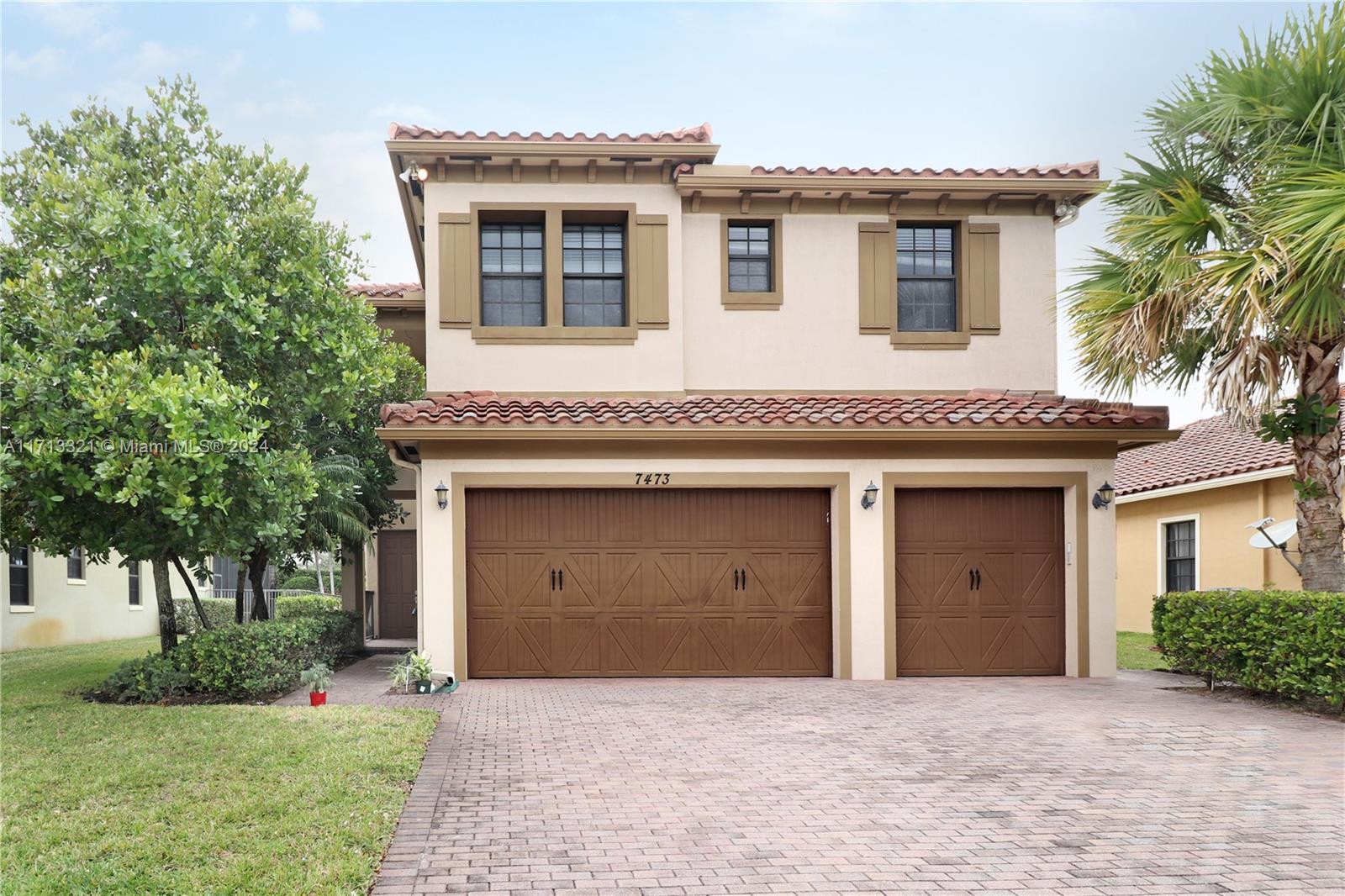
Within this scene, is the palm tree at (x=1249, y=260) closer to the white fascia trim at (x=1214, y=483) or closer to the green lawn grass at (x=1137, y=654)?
the green lawn grass at (x=1137, y=654)

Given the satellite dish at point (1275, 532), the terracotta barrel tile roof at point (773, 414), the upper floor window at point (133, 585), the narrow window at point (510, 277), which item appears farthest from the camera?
the upper floor window at point (133, 585)

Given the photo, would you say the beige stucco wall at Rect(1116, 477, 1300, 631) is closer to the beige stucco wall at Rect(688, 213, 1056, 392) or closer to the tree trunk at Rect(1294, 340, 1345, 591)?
the tree trunk at Rect(1294, 340, 1345, 591)

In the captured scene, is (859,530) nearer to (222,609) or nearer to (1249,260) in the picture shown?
(1249,260)

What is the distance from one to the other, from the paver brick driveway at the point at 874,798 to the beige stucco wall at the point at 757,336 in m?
5.18

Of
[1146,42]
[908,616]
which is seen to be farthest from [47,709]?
[1146,42]

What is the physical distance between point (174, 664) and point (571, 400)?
18.7ft

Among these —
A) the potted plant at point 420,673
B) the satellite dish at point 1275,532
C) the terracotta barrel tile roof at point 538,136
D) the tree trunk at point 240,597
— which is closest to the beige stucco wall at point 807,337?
the terracotta barrel tile roof at point 538,136

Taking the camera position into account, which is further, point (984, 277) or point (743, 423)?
point (984, 277)

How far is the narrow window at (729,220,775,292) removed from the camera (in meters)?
14.7

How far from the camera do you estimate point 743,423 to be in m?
12.2

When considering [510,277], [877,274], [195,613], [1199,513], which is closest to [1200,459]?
[1199,513]

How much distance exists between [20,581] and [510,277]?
1311cm

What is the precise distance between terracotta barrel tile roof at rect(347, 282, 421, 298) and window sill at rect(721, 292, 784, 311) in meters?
5.57

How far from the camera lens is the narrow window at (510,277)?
14305mm
